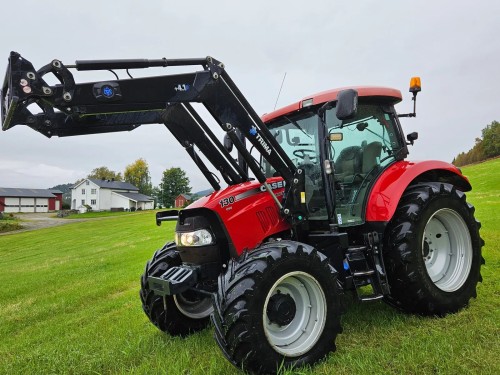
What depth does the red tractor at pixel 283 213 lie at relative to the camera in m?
3.02

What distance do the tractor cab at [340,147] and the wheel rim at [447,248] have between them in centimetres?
86

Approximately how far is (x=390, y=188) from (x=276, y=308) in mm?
1802

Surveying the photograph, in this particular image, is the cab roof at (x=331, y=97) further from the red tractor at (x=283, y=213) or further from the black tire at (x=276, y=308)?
the black tire at (x=276, y=308)

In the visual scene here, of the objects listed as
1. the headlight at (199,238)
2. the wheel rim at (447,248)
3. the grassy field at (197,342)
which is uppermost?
the headlight at (199,238)

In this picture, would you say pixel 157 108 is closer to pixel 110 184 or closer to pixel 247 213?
pixel 247 213

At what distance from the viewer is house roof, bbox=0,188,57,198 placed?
257ft

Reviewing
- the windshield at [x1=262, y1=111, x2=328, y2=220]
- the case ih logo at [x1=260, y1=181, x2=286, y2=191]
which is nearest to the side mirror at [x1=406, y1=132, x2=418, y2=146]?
the windshield at [x1=262, y1=111, x2=328, y2=220]

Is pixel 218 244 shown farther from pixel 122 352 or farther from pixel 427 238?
pixel 427 238

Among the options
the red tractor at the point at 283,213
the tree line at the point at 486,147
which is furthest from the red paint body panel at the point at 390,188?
the tree line at the point at 486,147

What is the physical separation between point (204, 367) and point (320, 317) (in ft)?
3.41

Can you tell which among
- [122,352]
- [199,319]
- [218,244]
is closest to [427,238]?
[218,244]

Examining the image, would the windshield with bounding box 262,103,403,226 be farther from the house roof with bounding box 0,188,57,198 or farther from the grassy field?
the house roof with bounding box 0,188,57,198

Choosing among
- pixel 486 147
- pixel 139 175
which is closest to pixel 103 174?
pixel 139 175

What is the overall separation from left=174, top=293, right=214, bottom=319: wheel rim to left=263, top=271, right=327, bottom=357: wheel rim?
46.7 inches
